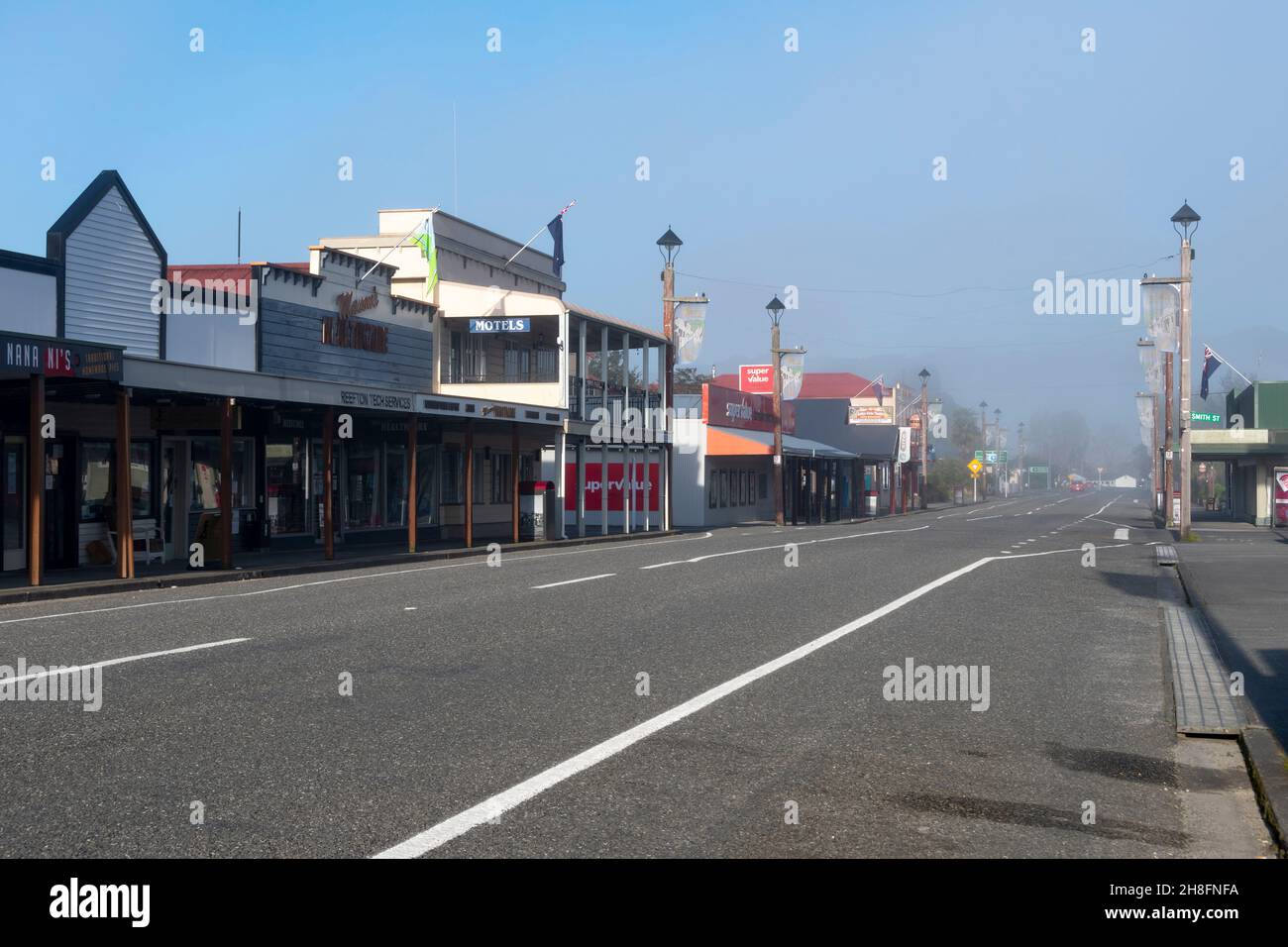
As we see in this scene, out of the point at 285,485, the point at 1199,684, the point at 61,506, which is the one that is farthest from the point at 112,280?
the point at 1199,684

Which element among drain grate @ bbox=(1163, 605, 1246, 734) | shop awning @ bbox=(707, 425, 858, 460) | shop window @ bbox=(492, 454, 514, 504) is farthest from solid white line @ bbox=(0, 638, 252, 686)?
shop awning @ bbox=(707, 425, 858, 460)

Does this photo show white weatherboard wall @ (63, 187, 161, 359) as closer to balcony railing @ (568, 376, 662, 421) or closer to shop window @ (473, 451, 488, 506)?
shop window @ (473, 451, 488, 506)

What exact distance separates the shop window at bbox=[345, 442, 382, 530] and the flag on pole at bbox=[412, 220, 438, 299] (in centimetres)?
604

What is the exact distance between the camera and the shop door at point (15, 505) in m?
20.8

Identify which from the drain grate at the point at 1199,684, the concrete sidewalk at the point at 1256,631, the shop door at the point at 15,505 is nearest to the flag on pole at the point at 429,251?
the shop door at the point at 15,505

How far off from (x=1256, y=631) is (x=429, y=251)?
2521 centimetres

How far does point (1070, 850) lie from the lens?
18.6 ft

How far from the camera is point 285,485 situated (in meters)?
27.5

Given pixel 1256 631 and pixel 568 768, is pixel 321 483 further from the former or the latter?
pixel 568 768

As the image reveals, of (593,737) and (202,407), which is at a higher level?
(202,407)
